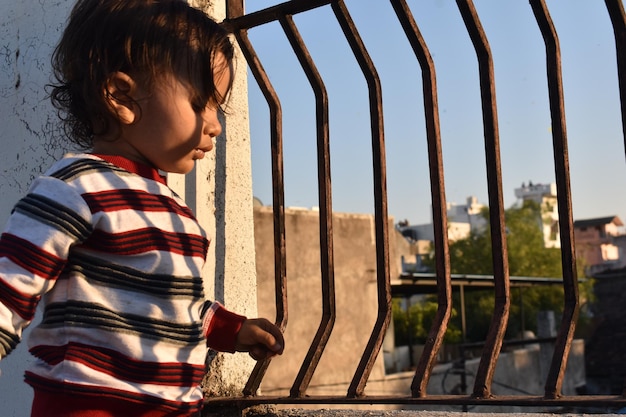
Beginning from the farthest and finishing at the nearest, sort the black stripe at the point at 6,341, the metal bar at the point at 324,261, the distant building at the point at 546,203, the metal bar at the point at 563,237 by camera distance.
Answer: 1. the distant building at the point at 546,203
2. the metal bar at the point at 324,261
3. the metal bar at the point at 563,237
4. the black stripe at the point at 6,341

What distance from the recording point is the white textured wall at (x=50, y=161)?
228 centimetres

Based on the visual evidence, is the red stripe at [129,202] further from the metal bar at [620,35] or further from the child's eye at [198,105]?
the metal bar at [620,35]

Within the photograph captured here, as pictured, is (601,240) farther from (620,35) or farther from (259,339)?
(259,339)

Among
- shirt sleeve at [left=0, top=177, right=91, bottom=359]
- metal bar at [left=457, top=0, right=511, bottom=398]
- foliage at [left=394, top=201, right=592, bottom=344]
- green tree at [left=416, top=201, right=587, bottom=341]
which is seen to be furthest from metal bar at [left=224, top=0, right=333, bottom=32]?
green tree at [left=416, top=201, right=587, bottom=341]

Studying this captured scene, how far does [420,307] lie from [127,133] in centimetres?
3779

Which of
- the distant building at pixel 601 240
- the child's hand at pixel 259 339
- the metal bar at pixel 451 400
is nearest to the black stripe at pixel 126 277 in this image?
the child's hand at pixel 259 339

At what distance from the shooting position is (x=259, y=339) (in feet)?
5.66

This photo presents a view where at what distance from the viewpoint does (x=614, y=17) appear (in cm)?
170

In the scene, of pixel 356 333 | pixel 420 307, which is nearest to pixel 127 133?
pixel 356 333

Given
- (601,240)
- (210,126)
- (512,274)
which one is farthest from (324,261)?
(601,240)

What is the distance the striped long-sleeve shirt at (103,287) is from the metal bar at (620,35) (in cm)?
90

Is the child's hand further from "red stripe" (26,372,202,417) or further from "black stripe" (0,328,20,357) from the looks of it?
"black stripe" (0,328,20,357)

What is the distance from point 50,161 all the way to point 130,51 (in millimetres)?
922

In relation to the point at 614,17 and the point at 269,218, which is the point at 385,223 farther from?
the point at 269,218
